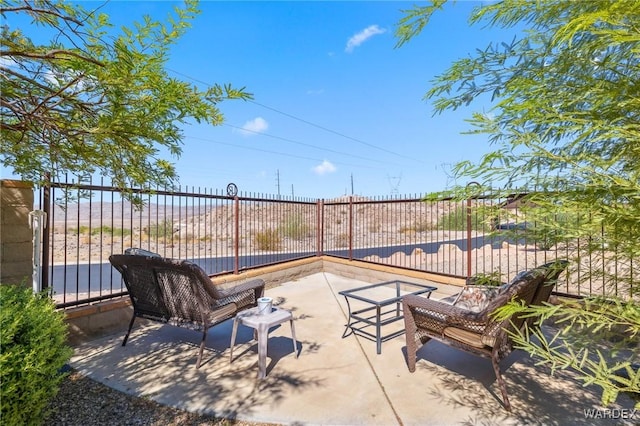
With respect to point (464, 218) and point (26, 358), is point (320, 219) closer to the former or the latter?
point (464, 218)

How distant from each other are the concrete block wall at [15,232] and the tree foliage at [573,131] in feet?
12.4

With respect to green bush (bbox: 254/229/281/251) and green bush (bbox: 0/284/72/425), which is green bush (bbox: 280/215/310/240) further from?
green bush (bbox: 0/284/72/425)

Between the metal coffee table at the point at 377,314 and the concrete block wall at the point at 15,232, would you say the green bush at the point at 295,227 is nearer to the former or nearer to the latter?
the metal coffee table at the point at 377,314

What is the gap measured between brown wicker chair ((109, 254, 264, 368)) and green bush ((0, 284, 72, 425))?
995 millimetres

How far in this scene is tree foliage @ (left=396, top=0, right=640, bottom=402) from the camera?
3.61 ft

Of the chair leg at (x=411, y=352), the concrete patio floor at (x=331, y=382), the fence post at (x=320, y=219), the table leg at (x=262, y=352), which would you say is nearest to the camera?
the concrete patio floor at (x=331, y=382)

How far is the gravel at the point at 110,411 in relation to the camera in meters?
2.09

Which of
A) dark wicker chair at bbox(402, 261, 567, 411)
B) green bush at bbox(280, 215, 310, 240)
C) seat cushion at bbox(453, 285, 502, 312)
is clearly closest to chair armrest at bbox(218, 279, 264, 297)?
dark wicker chair at bbox(402, 261, 567, 411)

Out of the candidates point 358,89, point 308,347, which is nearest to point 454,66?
point 308,347

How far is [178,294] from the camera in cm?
300

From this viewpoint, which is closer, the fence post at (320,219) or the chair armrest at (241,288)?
the chair armrest at (241,288)

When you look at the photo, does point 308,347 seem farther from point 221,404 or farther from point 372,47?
A: point 372,47

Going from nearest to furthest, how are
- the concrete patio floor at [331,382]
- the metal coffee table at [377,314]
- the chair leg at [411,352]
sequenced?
the concrete patio floor at [331,382], the chair leg at [411,352], the metal coffee table at [377,314]

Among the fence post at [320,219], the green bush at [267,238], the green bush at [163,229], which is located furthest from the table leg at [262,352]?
the green bush at [267,238]
